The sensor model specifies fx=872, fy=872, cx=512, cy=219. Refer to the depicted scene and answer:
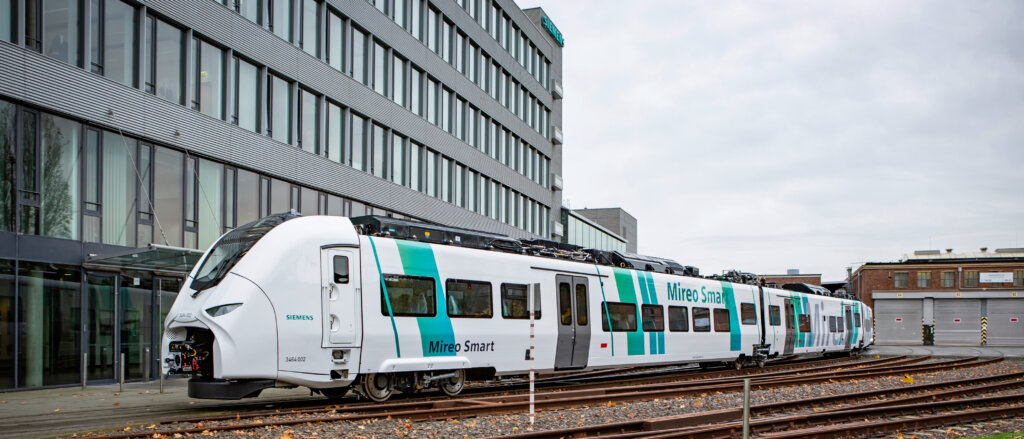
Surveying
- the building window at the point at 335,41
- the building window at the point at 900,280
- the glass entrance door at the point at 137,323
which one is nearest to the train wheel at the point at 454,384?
the glass entrance door at the point at 137,323

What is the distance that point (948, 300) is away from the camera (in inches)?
2699

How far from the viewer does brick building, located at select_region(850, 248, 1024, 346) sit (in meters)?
66.7

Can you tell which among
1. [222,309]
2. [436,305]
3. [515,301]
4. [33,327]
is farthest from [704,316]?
[33,327]

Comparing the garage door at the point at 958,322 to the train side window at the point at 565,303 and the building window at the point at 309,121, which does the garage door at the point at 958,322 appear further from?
the train side window at the point at 565,303

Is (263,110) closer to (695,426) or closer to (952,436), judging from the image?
(695,426)

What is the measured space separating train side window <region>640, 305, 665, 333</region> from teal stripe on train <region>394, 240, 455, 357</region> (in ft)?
23.5

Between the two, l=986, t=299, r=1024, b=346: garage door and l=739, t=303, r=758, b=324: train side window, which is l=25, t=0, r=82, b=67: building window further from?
l=986, t=299, r=1024, b=346: garage door

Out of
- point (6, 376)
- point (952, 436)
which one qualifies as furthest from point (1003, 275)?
point (6, 376)

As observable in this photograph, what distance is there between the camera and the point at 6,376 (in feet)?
56.2

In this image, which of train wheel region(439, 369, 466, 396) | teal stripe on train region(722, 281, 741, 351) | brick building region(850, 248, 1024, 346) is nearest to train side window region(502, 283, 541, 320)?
train wheel region(439, 369, 466, 396)

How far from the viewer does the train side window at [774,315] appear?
2802cm

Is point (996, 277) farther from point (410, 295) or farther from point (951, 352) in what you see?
point (410, 295)

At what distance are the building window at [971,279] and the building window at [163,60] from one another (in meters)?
65.8

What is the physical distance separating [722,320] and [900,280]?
52.6 metres
